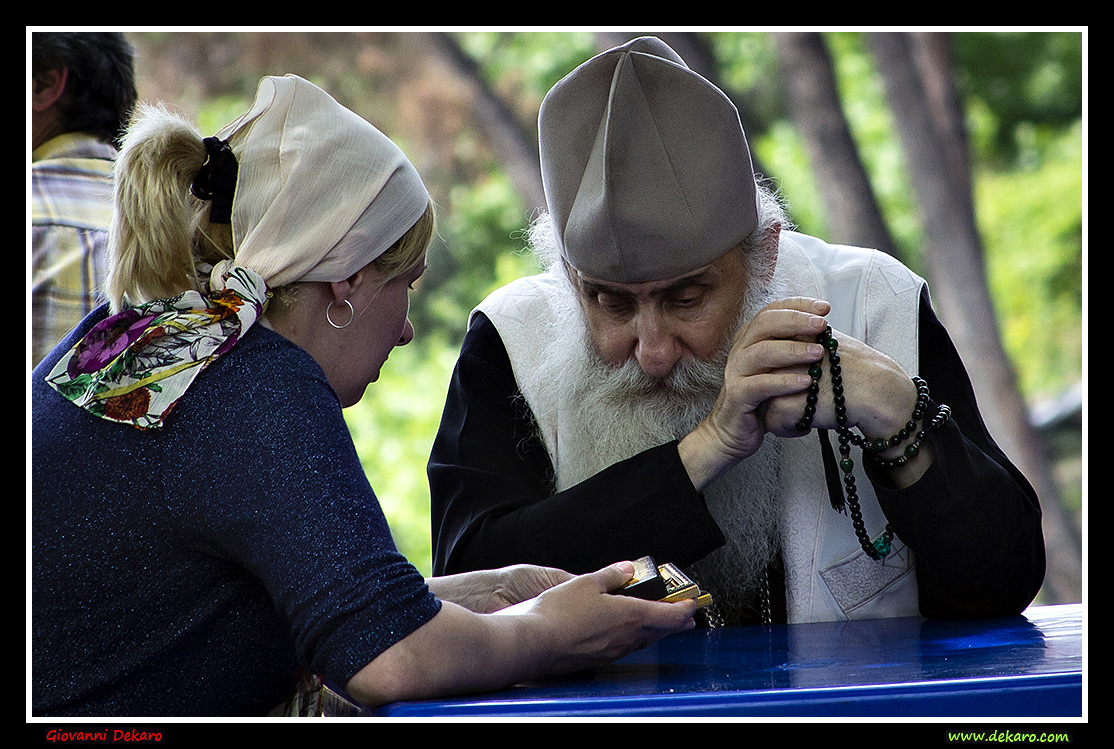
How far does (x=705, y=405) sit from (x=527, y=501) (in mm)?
518

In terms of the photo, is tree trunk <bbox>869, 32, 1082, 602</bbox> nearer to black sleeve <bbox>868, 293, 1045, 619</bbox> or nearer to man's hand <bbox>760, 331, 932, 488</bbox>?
black sleeve <bbox>868, 293, 1045, 619</bbox>

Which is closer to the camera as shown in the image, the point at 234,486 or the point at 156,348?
the point at 234,486

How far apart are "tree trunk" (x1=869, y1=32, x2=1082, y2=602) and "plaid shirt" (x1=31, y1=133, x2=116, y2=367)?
6894mm

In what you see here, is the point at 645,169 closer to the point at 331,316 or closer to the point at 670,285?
the point at 670,285

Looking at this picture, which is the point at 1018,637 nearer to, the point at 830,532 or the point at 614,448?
the point at 830,532

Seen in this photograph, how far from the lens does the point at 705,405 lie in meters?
2.75

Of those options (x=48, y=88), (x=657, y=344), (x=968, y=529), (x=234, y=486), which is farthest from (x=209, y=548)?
(x=48, y=88)

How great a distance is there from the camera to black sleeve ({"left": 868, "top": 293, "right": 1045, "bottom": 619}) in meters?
2.36

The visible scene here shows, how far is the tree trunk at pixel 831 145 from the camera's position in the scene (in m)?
8.51

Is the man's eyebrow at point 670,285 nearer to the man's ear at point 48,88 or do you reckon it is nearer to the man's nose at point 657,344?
the man's nose at point 657,344

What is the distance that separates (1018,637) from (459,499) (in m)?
1.31

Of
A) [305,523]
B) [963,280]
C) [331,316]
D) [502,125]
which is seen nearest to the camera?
[305,523]

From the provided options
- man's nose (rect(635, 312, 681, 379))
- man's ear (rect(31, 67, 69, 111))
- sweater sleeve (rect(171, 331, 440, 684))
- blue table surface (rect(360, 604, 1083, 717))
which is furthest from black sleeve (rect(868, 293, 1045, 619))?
man's ear (rect(31, 67, 69, 111))

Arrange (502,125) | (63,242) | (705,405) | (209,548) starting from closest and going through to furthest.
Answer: (209,548), (705,405), (63,242), (502,125)
